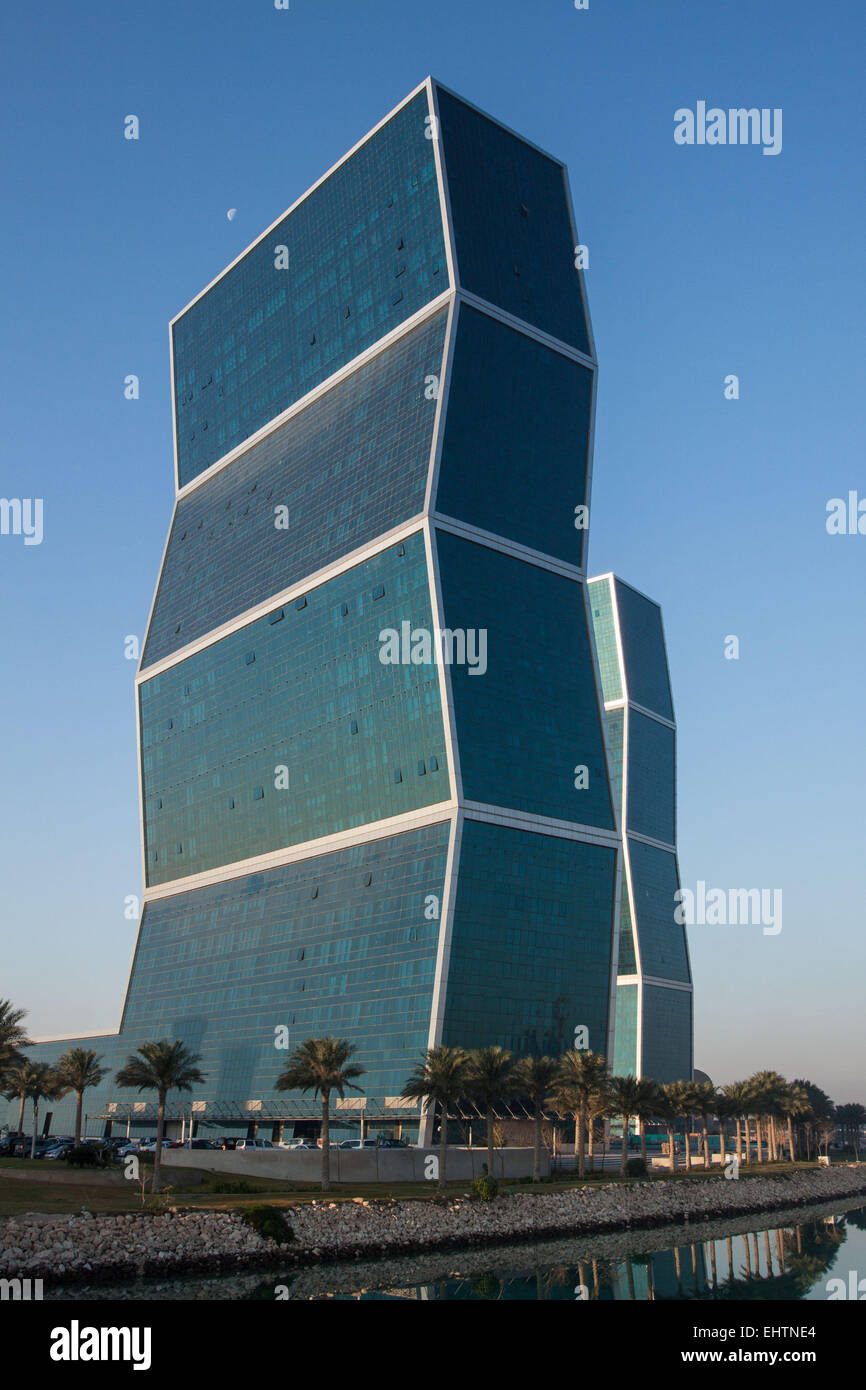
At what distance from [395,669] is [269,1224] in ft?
207

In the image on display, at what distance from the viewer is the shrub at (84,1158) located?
71.6 meters

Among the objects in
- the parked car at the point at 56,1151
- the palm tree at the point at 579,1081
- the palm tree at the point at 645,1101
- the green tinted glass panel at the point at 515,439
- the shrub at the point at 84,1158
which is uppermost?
the green tinted glass panel at the point at 515,439

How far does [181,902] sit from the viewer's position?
144875 mm

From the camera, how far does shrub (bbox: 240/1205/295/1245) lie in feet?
176

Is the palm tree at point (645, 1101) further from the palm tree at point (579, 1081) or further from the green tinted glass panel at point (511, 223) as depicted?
the green tinted glass panel at point (511, 223)

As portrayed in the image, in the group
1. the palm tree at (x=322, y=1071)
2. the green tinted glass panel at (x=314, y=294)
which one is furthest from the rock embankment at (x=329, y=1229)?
the green tinted glass panel at (x=314, y=294)

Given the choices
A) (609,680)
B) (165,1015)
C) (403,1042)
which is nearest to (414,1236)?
(403,1042)

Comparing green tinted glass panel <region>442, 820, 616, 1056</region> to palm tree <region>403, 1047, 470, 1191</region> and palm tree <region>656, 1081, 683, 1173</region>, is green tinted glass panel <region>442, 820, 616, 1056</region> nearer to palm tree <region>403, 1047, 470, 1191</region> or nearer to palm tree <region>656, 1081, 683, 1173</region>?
palm tree <region>656, 1081, 683, 1173</region>

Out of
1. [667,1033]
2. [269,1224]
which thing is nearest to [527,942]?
[269,1224]

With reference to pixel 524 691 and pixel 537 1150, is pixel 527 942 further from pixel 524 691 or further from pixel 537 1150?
pixel 537 1150

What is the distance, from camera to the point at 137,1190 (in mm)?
66688

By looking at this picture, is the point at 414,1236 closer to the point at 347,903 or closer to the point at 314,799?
the point at 347,903

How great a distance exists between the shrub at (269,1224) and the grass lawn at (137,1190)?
7.11 ft

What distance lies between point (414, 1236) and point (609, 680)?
474 ft
